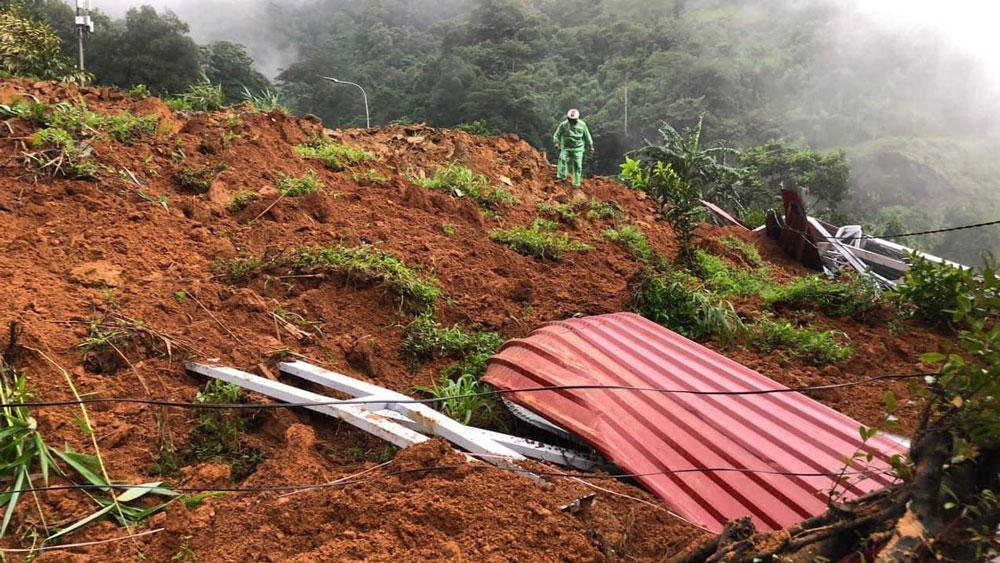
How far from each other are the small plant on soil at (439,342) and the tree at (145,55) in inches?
901

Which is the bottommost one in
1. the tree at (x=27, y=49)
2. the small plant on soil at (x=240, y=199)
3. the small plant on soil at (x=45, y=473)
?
the small plant on soil at (x=45, y=473)

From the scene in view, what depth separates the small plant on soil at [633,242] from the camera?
6.41 metres

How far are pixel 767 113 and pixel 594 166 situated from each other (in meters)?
14.9

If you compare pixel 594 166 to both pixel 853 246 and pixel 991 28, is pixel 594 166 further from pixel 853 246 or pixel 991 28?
pixel 991 28

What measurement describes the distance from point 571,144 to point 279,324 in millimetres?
8385

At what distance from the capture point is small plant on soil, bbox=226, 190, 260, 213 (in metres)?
5.18

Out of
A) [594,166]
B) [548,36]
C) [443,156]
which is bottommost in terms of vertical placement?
[594,166]

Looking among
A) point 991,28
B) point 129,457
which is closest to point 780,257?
point 129,457

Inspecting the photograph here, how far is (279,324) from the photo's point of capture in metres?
3.51

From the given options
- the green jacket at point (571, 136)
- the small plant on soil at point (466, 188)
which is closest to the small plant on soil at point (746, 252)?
the small plant on soil at point (466, 188)

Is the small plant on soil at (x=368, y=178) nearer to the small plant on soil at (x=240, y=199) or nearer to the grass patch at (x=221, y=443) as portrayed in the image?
the small plant on soil at (x=240, y=199)

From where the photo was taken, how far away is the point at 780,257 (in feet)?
28.5

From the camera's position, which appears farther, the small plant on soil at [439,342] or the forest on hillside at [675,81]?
the forest on hillside at [675,81]

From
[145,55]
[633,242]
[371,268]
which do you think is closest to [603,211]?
[633,242]
